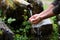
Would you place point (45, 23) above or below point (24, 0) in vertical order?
below

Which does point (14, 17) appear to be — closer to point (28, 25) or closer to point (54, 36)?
point (28, 25)

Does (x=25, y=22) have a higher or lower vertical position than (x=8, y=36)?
higher

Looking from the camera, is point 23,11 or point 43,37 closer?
point 43,37

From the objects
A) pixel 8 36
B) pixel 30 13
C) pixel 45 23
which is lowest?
pixel 8 36

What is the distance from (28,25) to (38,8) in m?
0.32

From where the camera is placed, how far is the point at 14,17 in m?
3.54

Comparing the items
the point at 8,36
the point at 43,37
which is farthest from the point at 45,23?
the point at 8,36

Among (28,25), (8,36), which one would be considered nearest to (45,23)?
(28,25)

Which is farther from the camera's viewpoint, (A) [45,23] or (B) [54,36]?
(B) [54,36]

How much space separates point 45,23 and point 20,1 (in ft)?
1.84

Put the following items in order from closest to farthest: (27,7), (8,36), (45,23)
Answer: (8,36)
(45,23)
(27,7)

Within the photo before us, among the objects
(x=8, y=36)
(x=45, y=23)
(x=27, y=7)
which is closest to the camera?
(x=8, y=36)

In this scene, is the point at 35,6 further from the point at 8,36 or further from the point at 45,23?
the point at 8,36

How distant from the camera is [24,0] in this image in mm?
3600
